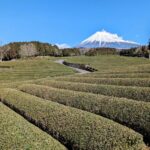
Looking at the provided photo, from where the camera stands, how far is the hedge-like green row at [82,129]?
12469 millimetres

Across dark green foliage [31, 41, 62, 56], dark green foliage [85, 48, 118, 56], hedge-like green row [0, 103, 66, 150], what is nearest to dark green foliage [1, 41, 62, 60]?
dark green foliage [31, 41, 62, 56]

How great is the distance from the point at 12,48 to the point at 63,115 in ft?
452

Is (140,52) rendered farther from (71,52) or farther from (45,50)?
(45,50)

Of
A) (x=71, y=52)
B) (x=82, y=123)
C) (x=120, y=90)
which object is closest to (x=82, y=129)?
(x=82, y=123)

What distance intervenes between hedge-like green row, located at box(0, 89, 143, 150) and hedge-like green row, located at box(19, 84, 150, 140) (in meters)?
1.30

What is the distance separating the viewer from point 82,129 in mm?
14117

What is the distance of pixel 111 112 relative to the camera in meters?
16.7

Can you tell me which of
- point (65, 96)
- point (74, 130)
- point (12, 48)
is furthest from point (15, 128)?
point (12, 48)

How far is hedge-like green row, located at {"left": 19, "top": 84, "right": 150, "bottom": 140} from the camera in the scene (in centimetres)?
1480

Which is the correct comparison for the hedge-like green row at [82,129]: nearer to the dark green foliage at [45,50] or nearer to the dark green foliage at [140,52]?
the dark green foliage at [140,52]

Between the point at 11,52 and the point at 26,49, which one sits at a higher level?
the point at 26,49

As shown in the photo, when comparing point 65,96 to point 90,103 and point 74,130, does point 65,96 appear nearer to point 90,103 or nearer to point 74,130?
point 90,103

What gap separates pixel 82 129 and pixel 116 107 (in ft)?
10.9

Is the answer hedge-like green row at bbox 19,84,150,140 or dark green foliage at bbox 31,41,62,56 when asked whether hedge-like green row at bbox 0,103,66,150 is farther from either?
dark green foliage at bbox 31,41,62,56
